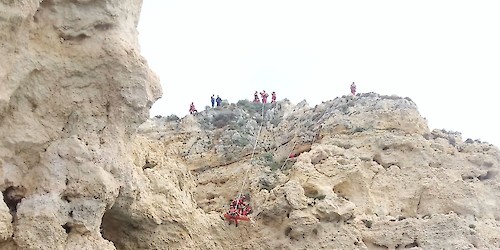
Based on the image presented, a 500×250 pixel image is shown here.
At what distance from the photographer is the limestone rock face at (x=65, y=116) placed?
9.00 metres

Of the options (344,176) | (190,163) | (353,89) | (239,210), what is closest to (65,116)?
(239,210)

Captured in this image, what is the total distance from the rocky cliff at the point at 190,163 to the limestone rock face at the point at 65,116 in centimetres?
2

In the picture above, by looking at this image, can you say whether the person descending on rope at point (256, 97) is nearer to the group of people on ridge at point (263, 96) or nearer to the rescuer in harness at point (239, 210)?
the group of people on ridge at point (263, 96)

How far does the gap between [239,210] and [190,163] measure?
4873 mm

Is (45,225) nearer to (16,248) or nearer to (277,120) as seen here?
(16,248)

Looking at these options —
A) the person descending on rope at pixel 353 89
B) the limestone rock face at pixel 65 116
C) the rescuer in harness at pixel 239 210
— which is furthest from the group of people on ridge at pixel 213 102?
the limestone rock face at pixel 65 116

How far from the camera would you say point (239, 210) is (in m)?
15.4

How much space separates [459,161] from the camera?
17.5 meters

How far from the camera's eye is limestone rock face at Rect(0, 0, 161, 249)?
29.5 ft

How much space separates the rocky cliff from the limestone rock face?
0.02m

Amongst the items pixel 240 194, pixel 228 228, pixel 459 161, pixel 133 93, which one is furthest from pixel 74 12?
pixel 459 161

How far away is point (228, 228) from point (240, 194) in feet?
7.81

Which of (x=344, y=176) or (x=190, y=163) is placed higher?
(x=190, y=163)

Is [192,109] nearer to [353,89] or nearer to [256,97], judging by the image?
[256,97]
